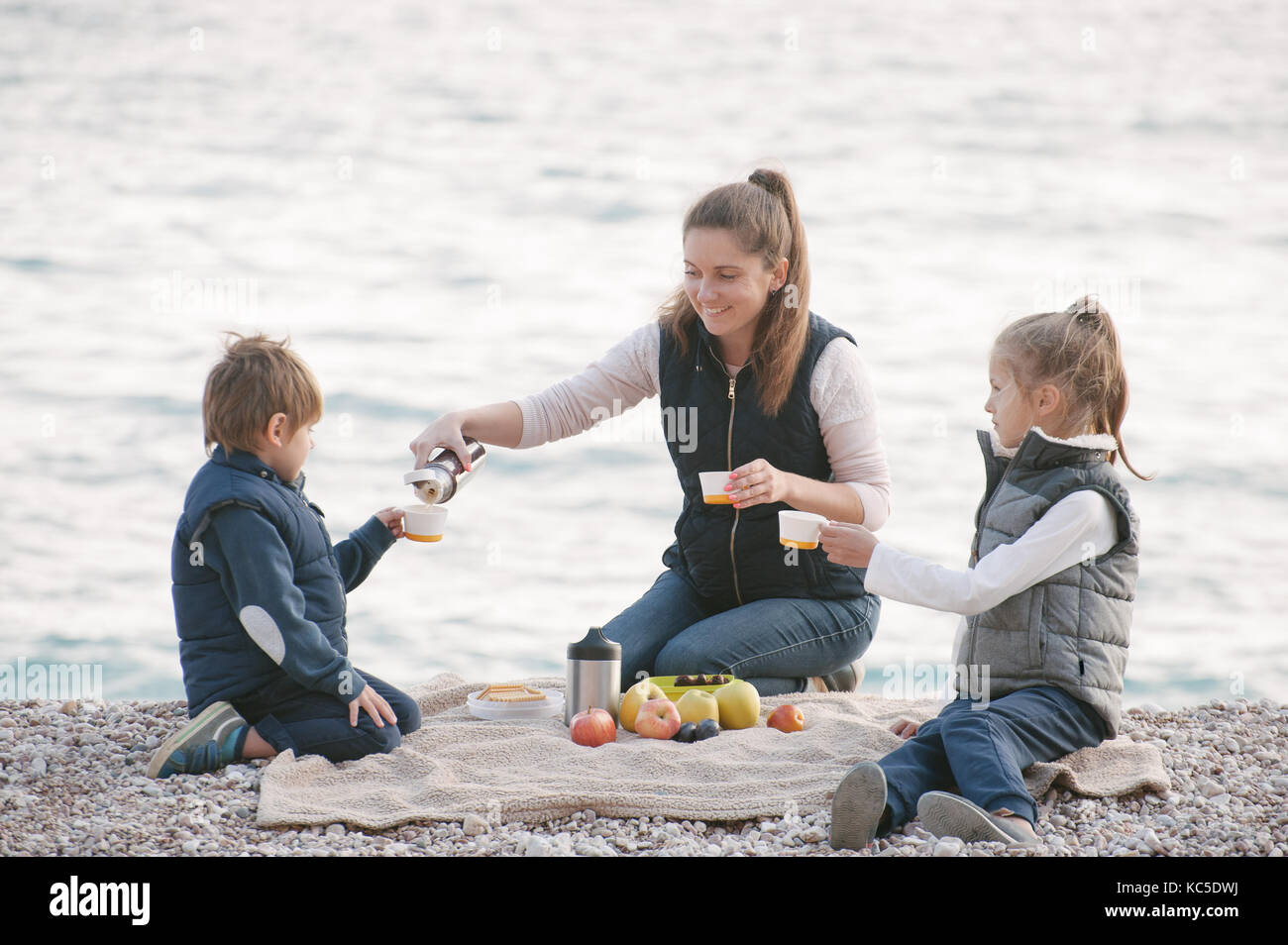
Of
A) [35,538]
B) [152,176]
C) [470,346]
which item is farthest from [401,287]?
[35,538]

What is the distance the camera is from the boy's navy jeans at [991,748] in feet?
11.0

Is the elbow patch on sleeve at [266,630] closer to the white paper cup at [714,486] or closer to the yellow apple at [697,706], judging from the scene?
the yellow apple at [697,706]

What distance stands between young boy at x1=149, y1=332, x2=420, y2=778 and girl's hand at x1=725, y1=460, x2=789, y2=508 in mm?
1299

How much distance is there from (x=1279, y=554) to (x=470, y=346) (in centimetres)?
824

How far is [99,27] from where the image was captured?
17.3 m

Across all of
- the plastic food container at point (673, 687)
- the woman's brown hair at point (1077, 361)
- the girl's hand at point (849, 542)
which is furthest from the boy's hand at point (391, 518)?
the woman's brown hair at point (1077, 361)

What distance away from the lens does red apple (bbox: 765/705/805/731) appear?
428 cm

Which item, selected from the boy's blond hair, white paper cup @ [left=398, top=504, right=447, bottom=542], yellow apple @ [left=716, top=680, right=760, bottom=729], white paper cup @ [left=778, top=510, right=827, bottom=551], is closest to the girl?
white paper cup @ [left=778, top=510, right=827, bottom=551]

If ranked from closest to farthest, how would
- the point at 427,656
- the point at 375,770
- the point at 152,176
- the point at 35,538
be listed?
the point at 375,770
the point at 427,656
the point at 35,538
the point at 152,176

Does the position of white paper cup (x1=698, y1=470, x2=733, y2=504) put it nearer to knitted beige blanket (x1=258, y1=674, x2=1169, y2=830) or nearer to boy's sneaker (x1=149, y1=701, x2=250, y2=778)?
knitted beige blanket (x1=258, y1=674, x2=1169, y2=830)

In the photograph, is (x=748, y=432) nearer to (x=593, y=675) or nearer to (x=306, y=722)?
(x=593, y=675)

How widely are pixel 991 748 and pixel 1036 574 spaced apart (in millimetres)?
513

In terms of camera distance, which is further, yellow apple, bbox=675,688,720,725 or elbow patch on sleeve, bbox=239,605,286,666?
yellow apple, bbox=675,688,720,725

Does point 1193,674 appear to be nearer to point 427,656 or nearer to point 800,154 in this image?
point 427,656
